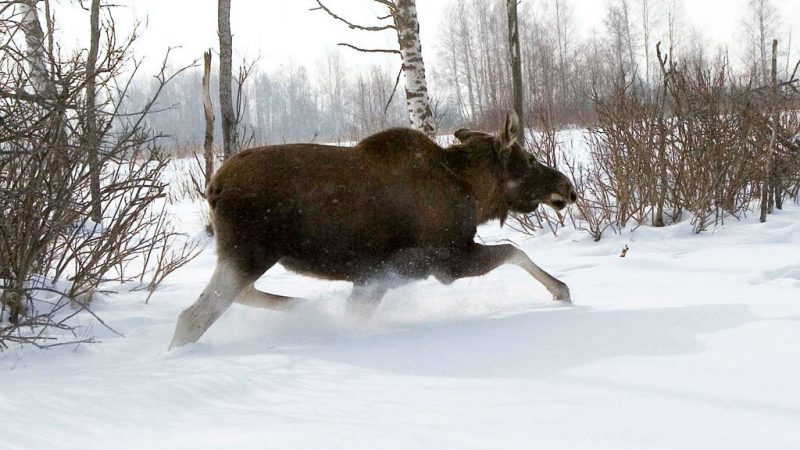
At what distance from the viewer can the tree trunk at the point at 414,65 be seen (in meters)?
9.75

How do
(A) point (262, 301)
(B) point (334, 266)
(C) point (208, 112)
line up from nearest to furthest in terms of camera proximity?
(B) point (334, 266) < (A) point (262, 301) < (C) point (208, 112)

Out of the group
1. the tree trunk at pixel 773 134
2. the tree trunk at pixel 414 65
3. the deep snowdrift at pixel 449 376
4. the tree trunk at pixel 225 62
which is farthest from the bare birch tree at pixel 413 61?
the deep snowdrift at pixel 449 376

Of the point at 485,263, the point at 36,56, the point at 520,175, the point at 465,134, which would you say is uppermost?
the point at 36,56

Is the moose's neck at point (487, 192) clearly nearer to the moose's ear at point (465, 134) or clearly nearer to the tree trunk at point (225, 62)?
the moose's ear at point (465, 134)

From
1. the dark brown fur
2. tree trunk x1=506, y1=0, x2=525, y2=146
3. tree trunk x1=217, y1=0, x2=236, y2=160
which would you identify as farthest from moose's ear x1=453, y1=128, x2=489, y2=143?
tree trunk x1=506, y1=0, x2=525, y2=146

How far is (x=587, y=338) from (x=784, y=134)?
291 inches

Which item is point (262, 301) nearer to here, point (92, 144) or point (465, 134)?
point (92, 144)

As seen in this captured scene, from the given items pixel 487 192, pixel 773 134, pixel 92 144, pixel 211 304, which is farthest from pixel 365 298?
pixel 773 134

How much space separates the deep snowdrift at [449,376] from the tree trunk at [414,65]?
529cm

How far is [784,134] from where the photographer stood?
910 centimetres

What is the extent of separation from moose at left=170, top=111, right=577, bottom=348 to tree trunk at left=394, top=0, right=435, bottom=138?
5.08 metres

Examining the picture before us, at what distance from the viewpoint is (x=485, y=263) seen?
4387 millimetres

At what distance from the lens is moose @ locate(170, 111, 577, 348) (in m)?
3.73

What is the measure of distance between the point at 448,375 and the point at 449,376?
18 mm
